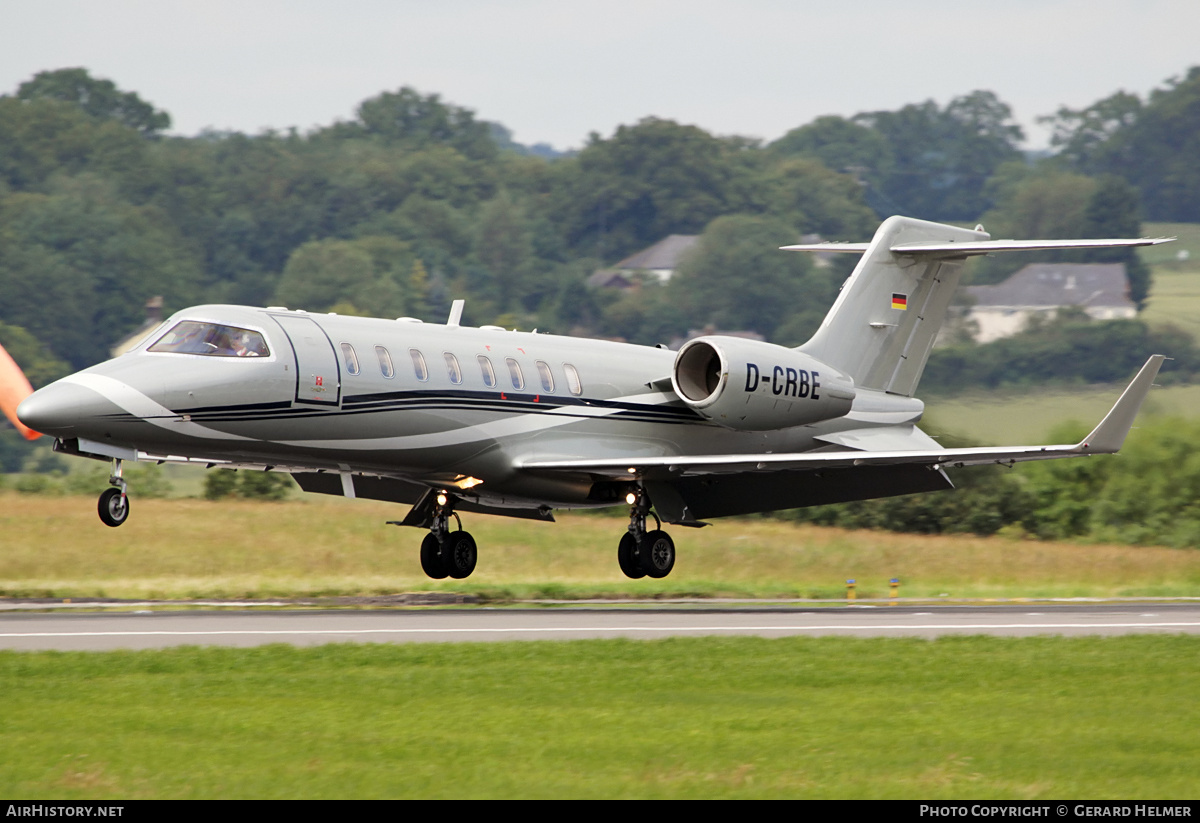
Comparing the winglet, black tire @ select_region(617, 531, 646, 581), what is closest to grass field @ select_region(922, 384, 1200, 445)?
black tire @ select_region(617, 531, 646, 581)

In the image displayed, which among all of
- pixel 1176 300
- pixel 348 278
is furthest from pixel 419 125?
pixel 1176 300

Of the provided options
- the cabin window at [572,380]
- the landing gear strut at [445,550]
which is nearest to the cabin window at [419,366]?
the cabin window at [572,380]

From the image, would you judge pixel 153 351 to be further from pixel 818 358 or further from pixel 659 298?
pixel 659 298

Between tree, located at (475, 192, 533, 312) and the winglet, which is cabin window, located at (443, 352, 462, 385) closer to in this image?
the winglet

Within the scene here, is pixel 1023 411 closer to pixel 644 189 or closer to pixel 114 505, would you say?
pixel 114 505

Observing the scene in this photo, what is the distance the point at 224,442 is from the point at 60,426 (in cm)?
205

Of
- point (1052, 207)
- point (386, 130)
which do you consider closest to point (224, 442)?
point (1052, 207)

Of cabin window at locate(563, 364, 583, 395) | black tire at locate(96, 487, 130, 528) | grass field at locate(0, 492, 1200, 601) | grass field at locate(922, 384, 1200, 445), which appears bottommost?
grass field at locate(0, 492, 1200, 601)

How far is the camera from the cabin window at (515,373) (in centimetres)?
2130

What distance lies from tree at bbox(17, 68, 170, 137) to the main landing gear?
3332 inches

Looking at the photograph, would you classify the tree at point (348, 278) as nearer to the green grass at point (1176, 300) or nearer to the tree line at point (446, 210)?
the tree line at point (446, 210)

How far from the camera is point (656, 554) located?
22.6 metres

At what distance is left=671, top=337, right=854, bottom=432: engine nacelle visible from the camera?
2219 cm

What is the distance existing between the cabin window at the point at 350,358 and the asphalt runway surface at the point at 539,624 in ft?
10.1
